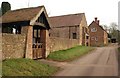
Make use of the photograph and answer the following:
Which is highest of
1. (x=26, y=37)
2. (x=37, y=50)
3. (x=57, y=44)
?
(x=26, y=37)

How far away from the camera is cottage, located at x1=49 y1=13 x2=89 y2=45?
48406mm

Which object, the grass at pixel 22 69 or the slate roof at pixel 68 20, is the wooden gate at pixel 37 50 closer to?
the grass at pixel 22 69

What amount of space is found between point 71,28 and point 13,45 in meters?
32.9

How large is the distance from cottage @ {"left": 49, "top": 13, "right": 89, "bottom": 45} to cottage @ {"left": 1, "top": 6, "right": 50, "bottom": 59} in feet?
81.4

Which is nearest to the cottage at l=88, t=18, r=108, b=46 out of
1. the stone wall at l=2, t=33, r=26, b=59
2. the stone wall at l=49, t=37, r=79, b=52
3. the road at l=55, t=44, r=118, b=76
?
the stone wall at l=49, t=37, r=79, b=52

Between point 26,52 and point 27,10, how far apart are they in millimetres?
6009

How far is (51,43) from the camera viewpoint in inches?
994

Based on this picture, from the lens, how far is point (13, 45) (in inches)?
663

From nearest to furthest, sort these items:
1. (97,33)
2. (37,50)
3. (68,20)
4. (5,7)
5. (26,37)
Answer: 1. (26,37)
2. (37,50)
3. (5,7)
4. (68,20)
5. (97,33)

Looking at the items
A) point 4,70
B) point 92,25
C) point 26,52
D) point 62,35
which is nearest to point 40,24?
point 26,52

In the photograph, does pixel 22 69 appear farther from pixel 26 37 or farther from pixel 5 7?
pixel 5 7

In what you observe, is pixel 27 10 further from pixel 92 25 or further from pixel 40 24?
pixel 92 25

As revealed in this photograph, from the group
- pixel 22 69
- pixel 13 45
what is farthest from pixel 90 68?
pixel 13 45

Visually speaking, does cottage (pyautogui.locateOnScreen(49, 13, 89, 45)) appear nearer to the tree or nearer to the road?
the tree
